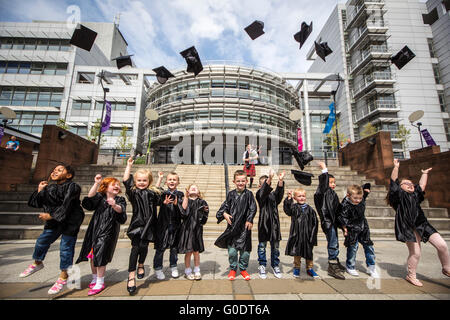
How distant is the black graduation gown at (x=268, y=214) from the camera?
346cm

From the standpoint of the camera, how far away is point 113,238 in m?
2.90

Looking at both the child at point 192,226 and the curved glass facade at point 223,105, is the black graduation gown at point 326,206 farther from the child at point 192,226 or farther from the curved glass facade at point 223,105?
the curved glass facade at point 223,105

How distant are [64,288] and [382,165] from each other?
39.9 ft

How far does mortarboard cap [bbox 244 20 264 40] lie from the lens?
26.9 ft

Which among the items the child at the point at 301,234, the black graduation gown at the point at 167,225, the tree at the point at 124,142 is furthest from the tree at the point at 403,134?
the tree at the point at 124,142

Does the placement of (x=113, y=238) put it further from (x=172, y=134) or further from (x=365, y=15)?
(x=365, y=15)

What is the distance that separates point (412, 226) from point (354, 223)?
796mm

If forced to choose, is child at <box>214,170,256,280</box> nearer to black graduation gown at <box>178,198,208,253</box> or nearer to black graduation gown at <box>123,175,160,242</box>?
black graduation gown at <box>178,198,208,253</box>

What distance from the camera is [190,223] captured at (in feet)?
11.1

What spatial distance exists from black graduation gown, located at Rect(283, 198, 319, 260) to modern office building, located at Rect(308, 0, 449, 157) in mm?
33602

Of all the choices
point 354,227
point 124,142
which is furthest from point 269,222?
point 124,142

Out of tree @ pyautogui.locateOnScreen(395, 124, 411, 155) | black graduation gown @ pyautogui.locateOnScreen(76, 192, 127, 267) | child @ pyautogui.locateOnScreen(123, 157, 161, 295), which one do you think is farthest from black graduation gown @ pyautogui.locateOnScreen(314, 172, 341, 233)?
tree @ pyautogui.locateOnScreen(395, 124, 411, 155)

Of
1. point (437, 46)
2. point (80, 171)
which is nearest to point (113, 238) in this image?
point (80, 171)

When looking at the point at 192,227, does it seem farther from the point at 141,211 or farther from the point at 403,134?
the point at 403,134
